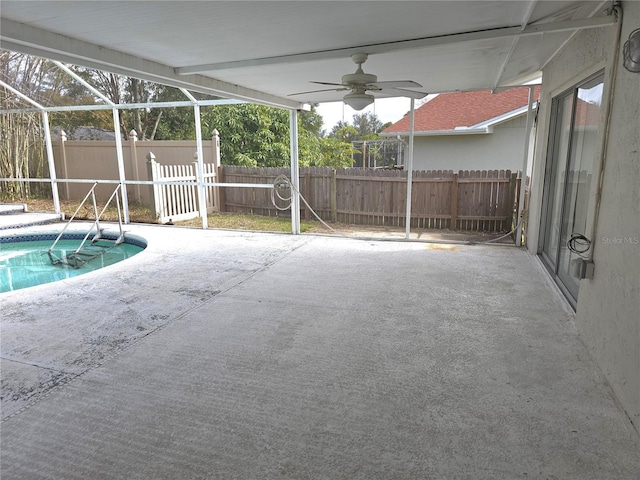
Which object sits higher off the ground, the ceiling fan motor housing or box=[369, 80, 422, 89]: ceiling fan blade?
the ceiling fan motor housing

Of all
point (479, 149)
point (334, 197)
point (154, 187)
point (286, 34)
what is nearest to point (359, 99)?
point (286, 34)

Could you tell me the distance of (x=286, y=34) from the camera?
3.13 meters

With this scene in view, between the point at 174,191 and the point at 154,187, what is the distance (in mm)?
493

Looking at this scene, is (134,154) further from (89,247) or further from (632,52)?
(632,52)

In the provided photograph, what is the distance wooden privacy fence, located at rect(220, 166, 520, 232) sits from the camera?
7.28m

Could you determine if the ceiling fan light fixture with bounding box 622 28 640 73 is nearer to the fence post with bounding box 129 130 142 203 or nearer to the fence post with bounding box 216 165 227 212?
the fence post with bounding box 216 165 227 212

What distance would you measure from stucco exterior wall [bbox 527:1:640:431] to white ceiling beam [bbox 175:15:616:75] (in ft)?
0.72

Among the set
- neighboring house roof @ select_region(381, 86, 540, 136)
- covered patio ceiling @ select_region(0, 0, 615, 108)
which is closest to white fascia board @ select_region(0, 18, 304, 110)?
covered patio ceiling @ select_region(0, 0, 615, 108)

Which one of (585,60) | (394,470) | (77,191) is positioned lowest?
(394,470)

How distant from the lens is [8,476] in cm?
166

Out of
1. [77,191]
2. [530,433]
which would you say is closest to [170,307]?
[530,433]

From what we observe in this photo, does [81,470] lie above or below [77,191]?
below

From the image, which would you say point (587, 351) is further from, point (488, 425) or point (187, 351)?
point (187, 351)

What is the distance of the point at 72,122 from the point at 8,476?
1350 cm
